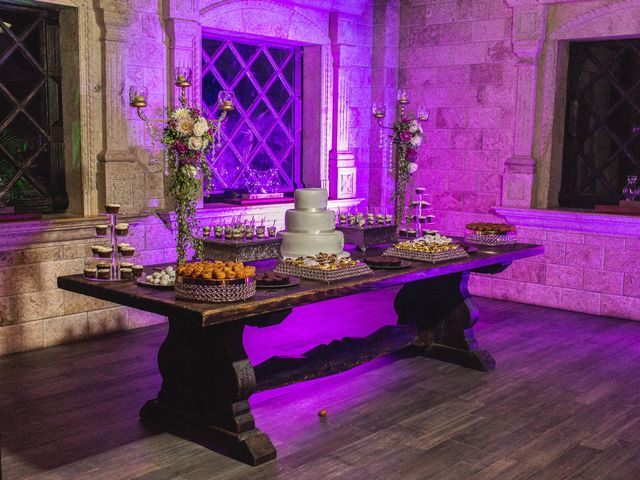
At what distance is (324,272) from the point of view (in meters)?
3.93

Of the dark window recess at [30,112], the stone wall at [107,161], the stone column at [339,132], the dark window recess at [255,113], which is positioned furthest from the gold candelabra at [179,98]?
the stone column at [339,132]

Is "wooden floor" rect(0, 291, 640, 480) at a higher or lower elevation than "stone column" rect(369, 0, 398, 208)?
lower

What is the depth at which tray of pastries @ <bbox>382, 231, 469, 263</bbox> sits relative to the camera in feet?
14.9

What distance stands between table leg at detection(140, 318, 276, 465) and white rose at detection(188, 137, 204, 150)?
2.94 ft

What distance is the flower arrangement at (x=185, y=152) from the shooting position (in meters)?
4.03

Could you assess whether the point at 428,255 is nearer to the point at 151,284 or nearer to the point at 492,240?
the point at 492,240

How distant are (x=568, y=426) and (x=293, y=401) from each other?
150 cm

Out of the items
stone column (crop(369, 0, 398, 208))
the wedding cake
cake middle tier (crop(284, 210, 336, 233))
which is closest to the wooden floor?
the wedding cake

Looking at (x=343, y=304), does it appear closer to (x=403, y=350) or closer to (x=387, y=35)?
(x=403, y=350)

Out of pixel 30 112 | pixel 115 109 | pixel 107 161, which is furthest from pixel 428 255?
pixel 30 112

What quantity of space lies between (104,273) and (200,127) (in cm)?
87

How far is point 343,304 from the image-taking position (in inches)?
277

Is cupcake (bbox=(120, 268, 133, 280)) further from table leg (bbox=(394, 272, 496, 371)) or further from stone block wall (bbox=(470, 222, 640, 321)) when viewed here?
stone block wall (bbox=(470, 222, 640, 321))

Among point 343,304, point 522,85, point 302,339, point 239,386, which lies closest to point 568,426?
point 239,386
